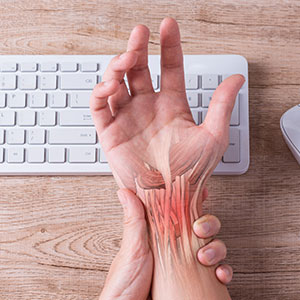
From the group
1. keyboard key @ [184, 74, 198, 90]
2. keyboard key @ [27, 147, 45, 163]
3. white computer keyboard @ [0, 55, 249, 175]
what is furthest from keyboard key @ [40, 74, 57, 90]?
keyboard key @ [184, 74, 198, 90]

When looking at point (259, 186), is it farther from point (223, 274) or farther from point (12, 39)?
point (12, 39)

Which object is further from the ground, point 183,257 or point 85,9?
point 85,9

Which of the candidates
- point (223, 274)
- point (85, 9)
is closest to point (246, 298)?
point (223, 274)

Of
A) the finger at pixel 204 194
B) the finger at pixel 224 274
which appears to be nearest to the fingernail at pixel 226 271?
the finger at pixel 224 274

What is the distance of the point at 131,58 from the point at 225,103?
15 centimetres

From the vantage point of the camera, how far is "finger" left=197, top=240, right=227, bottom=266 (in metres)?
0.50

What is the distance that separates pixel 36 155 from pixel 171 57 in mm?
271

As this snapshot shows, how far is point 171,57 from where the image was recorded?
0.52 metres

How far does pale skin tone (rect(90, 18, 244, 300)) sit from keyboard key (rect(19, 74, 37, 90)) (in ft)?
0.54

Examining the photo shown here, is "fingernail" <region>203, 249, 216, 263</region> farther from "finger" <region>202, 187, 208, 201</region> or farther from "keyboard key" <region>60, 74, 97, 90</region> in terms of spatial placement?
"keyboard key" <region>60, 74, 97, 90</region>

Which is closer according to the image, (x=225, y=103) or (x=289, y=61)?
(x=225, y=103)

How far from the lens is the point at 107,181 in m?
0.60

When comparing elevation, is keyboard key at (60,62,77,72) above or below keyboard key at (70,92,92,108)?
above
